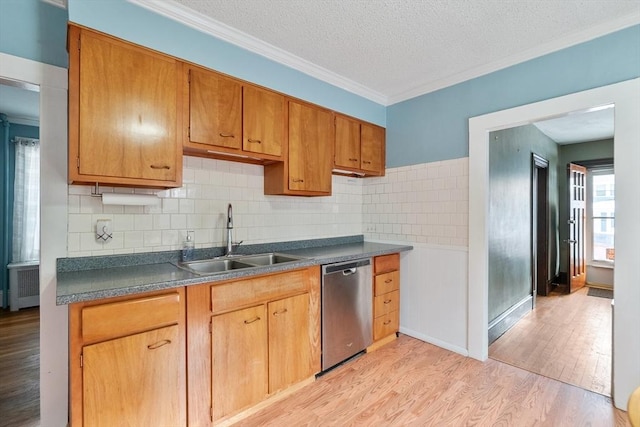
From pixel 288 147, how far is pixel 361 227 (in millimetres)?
1534

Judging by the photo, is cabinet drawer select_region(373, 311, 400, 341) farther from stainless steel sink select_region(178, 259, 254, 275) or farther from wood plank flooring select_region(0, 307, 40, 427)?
wood plank flooring select_region(0, 307, 40, 427)

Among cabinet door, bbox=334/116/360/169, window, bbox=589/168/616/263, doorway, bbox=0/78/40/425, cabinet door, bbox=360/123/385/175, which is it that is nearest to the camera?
cabinet door, bbox=334/116/360/169

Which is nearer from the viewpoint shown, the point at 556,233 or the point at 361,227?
the point at 361,227

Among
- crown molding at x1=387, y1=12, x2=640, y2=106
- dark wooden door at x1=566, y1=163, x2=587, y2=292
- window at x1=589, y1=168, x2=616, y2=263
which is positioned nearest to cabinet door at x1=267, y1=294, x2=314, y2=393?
crown molding at x1=387, y1=12, x2=640, y2=106

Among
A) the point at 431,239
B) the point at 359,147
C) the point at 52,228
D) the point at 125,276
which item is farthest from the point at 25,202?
the point at 431,239

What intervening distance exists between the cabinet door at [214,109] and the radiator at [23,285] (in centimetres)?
371

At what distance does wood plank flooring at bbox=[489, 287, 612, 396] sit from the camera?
2.40 metres

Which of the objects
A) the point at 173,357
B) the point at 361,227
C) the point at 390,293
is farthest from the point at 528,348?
the point at 173,357

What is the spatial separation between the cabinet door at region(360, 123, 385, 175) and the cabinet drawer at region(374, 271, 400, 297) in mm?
1132

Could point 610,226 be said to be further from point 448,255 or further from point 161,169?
point 161,169

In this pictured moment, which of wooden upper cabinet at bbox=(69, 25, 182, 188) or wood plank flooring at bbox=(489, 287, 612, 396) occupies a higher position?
wooden upper cabinet at bbox=(69, 25, 182, 188)

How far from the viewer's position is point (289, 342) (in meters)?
2.10

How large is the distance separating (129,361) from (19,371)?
1.92 m

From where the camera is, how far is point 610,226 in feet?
16.6
